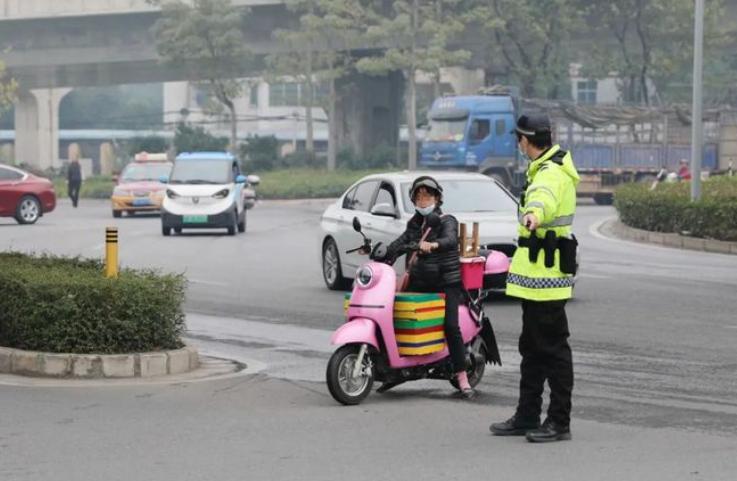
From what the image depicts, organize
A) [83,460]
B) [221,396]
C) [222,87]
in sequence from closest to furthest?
[83,460] → [221,396] → [222,87]

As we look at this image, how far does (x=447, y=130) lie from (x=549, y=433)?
4262cm

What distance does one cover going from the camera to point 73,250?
88.7ft

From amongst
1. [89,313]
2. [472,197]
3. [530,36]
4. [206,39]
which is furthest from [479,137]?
[89,313]

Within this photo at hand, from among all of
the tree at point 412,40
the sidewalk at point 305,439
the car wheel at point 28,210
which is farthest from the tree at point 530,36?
the sidewalk at point 305,439

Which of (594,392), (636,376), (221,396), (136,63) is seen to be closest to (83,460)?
(221,396)

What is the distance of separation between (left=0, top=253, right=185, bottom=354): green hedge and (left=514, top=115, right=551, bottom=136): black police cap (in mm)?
3688

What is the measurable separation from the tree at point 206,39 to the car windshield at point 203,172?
33079 mm

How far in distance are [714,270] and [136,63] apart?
2128 inches

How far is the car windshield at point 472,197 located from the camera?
60.0 feet

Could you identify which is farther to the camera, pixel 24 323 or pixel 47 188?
pixel 47 188

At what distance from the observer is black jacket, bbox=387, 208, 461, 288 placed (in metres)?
10.3

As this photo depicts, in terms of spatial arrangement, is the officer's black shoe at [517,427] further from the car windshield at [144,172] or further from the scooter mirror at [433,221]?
the car windshield at [144,172]

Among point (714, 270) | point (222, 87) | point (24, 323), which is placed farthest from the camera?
point (222, 87)

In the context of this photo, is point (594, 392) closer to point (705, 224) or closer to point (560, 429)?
point (560, 429)
